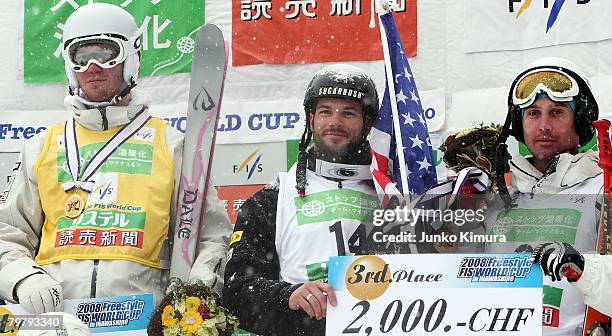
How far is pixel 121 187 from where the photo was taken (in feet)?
16.9

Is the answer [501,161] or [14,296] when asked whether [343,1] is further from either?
[14,296]

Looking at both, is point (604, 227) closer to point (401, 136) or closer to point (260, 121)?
point (401, 136)

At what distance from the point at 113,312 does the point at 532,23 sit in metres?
3.27

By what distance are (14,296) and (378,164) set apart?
64.9 inches

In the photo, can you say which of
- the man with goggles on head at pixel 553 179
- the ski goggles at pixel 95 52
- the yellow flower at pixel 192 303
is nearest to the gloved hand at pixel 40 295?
the yellow flower at pixel 192 303

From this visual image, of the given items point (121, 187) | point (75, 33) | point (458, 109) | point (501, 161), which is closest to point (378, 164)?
point (501, 161)

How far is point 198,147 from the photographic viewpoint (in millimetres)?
5293

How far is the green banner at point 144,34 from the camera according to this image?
7.53 metres

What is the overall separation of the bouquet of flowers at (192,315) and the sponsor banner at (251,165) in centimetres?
262

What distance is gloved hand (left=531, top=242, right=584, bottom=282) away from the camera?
12.3 feet

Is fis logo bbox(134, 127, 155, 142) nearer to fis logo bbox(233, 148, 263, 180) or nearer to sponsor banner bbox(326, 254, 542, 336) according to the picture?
sponsor banner bbox(326, 254, 542, 336)

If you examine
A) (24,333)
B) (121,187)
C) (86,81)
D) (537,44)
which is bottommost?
(24,333)

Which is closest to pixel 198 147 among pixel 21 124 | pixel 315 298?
pixel 315 298

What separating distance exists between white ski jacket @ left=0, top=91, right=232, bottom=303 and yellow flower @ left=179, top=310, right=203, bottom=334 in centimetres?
34
